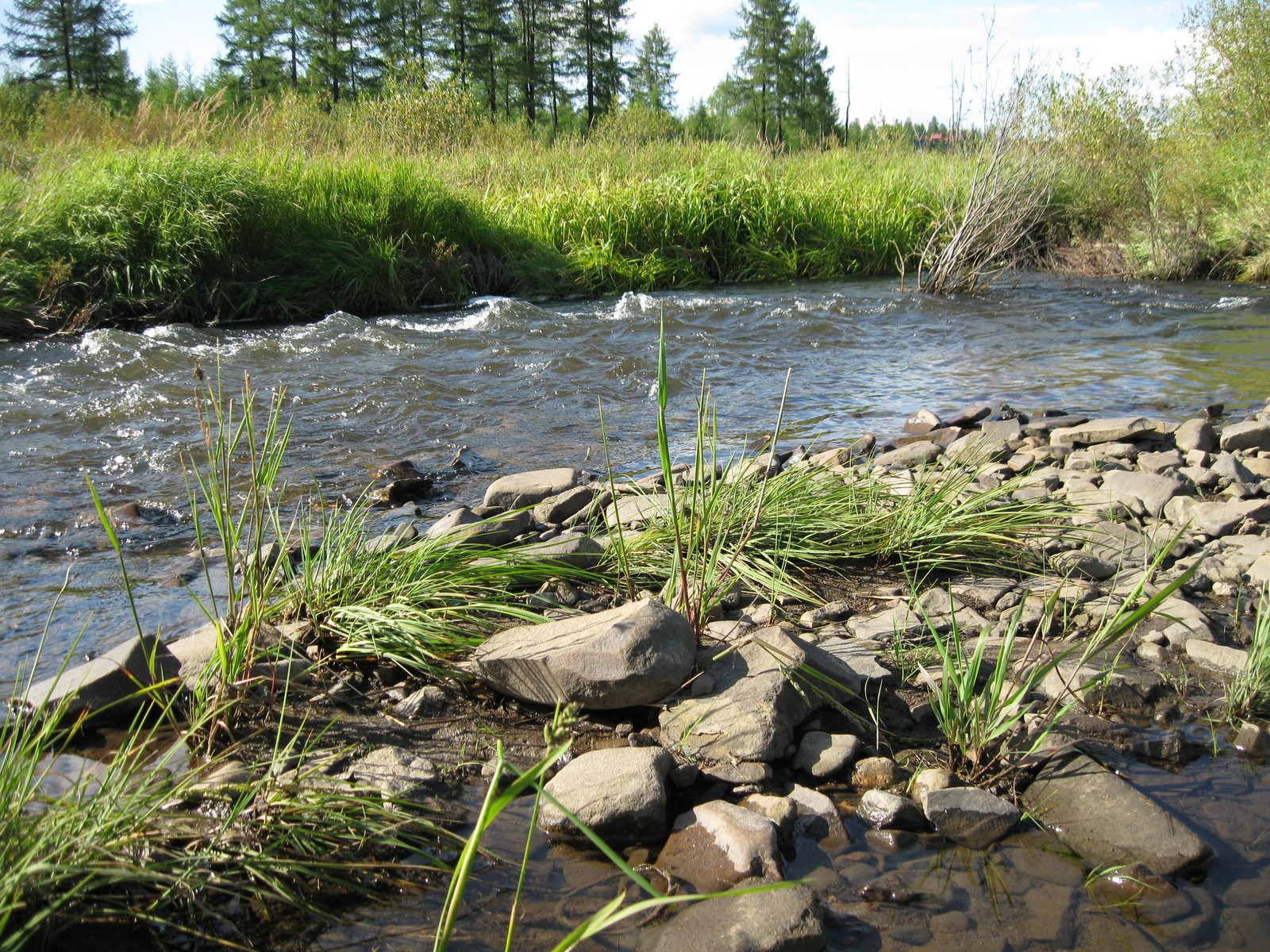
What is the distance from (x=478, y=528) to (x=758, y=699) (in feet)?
4.05

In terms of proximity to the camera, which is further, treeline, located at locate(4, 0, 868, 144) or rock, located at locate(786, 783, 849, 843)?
treeline, located at locate(4, 0, 868, 144)

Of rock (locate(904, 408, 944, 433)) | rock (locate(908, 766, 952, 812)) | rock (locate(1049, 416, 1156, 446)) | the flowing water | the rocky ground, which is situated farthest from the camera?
rock (locate(904, 408, 944, 433))

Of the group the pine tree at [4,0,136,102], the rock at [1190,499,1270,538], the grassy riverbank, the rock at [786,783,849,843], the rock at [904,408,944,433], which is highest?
→ the pine tree at [4,0,136,102]

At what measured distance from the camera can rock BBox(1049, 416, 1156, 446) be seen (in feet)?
15.3

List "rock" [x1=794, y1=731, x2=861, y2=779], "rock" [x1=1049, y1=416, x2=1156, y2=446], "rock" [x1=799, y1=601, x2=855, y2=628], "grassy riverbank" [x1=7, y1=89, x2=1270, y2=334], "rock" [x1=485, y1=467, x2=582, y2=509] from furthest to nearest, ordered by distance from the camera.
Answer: "grassy riverbank" [x1=7, y1=89, x2=1270, y2=334] → "rock" [x1=1049, y1=416, x2=1156, y2=446] → "rock" [x1=485, y1=467, x2=582, y2=509] → "rock" [x1=799, y1=601, x2=855, y2=628] → "rock" [x1=794, y1=731, x2=861, y2=779]

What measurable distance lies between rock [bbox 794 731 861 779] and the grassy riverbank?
26.6 ft

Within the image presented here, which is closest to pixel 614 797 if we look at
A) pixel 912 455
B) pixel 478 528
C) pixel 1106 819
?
pixel 1106 819

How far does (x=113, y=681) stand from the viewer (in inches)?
79.9

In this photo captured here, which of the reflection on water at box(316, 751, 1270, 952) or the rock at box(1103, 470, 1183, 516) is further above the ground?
the rock at box(1103, 470, 1183, 516)

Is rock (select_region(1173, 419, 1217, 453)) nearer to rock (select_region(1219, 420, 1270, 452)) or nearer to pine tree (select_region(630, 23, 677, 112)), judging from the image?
rock (select_region(1219, 420, 1270, 452))

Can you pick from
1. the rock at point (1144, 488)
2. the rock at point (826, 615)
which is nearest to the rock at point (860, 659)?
the rock at point (826, 615)

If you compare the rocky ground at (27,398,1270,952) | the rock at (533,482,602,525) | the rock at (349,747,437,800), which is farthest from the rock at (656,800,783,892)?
the rock at (533,482,602,525)

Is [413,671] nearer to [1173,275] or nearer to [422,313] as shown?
[422,313]

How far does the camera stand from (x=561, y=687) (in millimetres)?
2098
